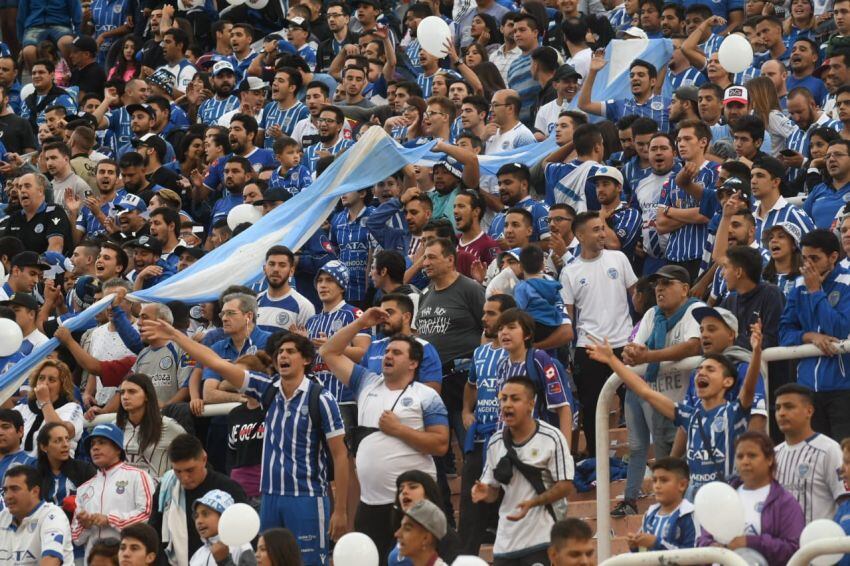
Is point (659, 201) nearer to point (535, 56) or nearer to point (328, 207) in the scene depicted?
point (328, 207)

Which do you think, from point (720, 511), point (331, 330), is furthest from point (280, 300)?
point (720, 511)

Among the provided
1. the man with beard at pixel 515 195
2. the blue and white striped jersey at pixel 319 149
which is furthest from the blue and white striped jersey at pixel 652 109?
the blue and white striped jersey at pixel 319 149

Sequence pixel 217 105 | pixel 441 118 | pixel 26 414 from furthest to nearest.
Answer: pixel 217 105 < pixel 441 118 < pixel 26 414

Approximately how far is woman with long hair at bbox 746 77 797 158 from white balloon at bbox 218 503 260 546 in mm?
6980

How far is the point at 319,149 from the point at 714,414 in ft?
24.7

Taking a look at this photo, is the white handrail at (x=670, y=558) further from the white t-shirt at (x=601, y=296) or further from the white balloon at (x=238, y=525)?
the white t-shirt at (x=601, y=296)

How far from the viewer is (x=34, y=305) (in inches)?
575

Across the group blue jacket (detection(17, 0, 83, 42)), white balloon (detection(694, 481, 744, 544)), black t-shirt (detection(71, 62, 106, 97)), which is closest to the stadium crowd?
white balloon (detection(694, 481, 744, 544))

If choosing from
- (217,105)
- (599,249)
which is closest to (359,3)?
(217,105)

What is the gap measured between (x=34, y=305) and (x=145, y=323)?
2764 millimetres

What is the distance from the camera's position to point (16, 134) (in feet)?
65.6

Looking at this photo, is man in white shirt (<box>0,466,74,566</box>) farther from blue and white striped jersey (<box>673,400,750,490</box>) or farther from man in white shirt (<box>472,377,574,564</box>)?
blue and white striped jersey (<box>673,400,750,490</box>)

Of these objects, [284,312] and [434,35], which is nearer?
[284,312]

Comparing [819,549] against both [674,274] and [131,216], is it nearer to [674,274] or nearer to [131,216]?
[674,274]
